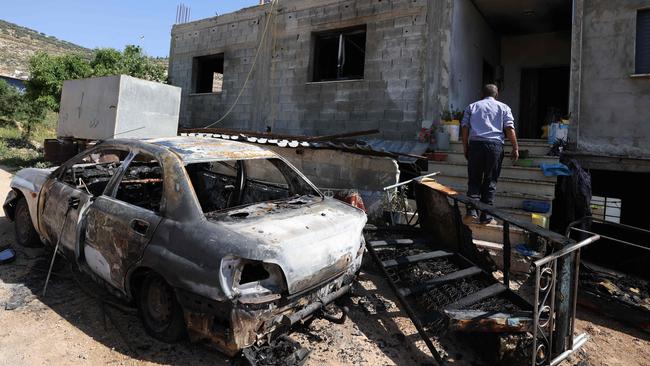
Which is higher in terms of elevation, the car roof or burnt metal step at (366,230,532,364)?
the car roof

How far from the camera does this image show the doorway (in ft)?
34.2

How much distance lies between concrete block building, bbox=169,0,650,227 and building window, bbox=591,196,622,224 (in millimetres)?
164

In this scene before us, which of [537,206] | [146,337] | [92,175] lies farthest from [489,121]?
[92,175]

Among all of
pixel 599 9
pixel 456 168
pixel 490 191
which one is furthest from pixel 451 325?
pixel 599 9

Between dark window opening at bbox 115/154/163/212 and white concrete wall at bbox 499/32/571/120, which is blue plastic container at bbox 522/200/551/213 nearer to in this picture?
dark window opening at bbox 115/154/163/212

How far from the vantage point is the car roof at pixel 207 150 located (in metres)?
3.07

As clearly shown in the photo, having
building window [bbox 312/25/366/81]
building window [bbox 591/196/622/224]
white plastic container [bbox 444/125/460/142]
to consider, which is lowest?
building window [bbox 591/196/622/224]

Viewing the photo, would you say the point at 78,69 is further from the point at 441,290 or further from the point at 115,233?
the point at 441,290

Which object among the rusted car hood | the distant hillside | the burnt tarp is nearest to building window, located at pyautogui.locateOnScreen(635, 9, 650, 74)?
the burnt tarp

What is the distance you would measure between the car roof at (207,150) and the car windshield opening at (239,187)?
0.29m

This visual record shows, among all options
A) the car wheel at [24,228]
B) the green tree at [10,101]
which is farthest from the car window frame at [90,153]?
the green tree at [10,101]

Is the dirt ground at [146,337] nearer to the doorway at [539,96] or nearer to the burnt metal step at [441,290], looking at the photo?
the burnt metal step at [441,290]

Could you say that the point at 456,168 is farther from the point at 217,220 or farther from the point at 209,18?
the point at 209,18

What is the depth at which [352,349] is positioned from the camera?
9.98 ft
